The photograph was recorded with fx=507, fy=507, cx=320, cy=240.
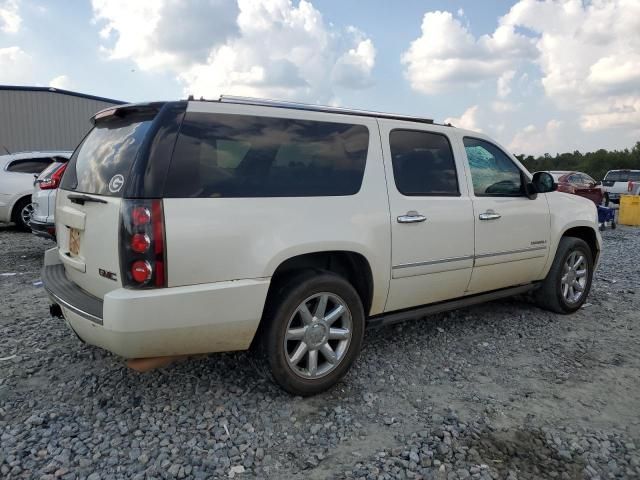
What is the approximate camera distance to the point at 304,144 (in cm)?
324

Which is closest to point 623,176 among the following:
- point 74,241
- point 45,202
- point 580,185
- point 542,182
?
point 580,185

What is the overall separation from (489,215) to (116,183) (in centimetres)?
285

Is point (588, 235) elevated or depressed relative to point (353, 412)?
elevated

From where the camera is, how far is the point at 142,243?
2.58 meters

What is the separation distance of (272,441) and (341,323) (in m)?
0.90

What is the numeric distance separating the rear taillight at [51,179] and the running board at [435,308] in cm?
553

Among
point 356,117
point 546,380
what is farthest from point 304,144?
point 546,380

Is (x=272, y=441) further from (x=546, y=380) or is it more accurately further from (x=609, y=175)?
(x=609, y=175)

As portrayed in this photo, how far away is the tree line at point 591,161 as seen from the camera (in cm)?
5170

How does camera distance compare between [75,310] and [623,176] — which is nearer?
[75,310]

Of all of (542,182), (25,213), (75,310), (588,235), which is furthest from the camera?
(25,213)

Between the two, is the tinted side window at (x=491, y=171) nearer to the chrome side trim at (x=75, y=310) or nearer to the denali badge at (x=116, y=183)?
the denali badge at (x=116, y=183)

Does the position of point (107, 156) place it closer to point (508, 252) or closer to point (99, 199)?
point (99, 199)

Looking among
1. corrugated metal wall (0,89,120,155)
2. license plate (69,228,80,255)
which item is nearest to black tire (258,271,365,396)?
license plate (69,228,80,255)
